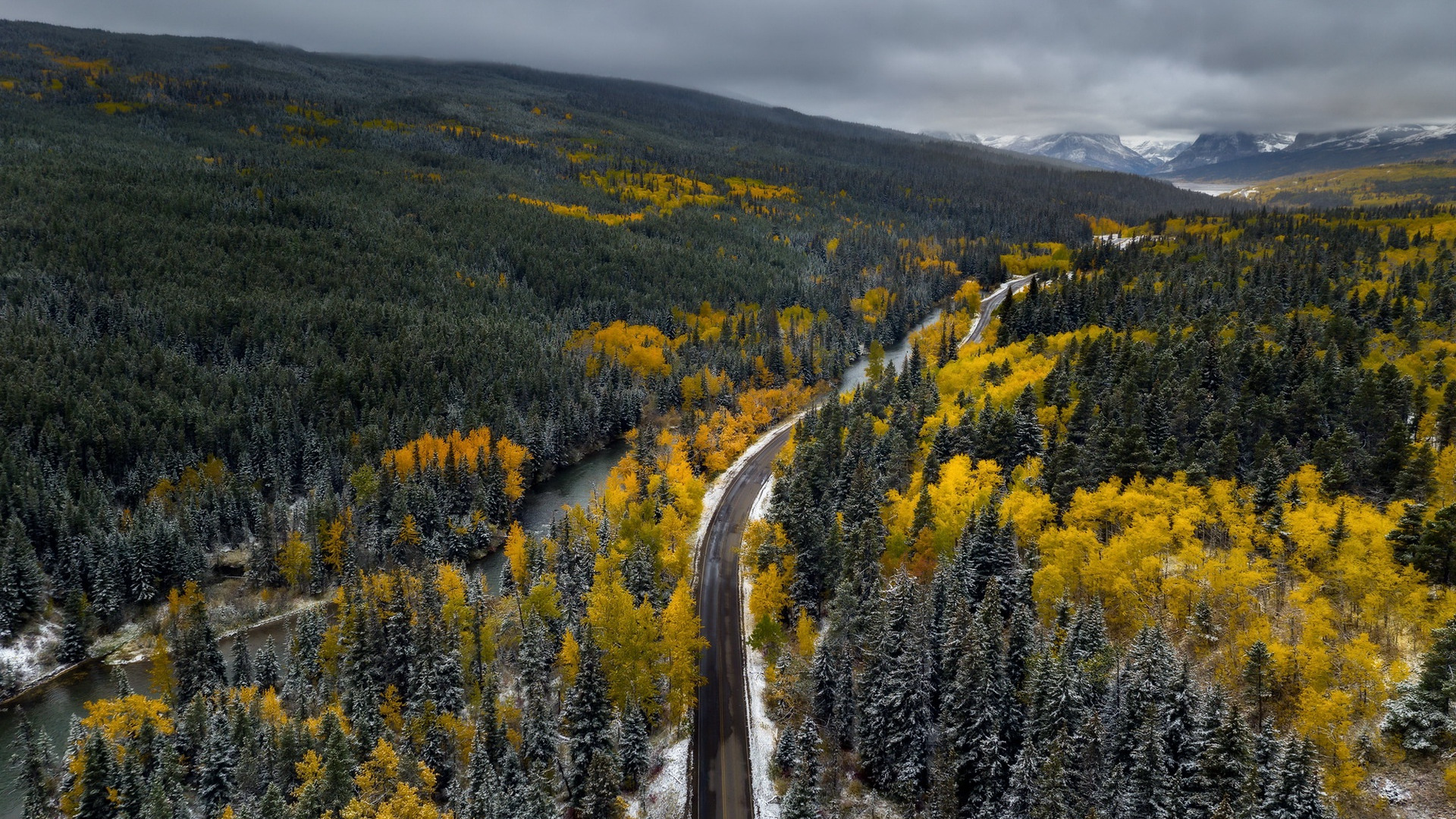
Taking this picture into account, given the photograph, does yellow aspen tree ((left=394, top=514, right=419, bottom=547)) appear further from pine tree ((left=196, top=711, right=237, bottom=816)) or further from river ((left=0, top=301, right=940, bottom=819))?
pine tree ((left=196, top=711, right=237, bottom=816))

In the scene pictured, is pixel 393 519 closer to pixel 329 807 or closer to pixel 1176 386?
pixel 329 807

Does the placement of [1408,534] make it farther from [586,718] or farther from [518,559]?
[518,559]

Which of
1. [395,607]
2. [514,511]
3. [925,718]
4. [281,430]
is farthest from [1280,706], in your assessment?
[281,430]

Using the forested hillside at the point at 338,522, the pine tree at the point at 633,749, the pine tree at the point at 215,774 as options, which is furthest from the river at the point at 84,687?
the pine tree at the point at 633,749

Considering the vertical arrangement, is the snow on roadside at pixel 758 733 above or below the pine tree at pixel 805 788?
below

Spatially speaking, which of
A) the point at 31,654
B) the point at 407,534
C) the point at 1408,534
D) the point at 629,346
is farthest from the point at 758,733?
the point at 629,346

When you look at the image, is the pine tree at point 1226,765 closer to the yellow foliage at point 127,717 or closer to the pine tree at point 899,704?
the pine tree at point 899,704

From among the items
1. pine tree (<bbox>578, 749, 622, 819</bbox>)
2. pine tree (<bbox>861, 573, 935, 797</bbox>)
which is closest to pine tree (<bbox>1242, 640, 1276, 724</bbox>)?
pine tree (<bbox>861, 573, 935, 797</bbox>)
